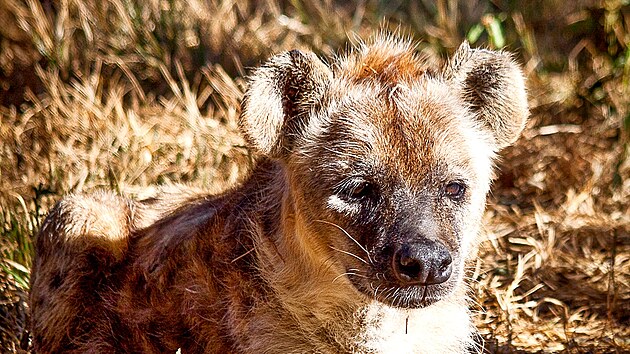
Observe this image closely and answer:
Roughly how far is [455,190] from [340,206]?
0.35 metres

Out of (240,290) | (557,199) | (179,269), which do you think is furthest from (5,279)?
(557,199)

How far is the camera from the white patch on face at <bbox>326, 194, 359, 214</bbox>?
9.98 feet

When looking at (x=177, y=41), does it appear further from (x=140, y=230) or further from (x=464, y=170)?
(x=464, y=170)

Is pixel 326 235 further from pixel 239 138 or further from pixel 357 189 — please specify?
pixel 239 138

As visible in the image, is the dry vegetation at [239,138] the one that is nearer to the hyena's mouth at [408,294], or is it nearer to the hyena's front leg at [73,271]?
the hyena's front leg at [73,271]

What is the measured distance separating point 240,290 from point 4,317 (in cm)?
129

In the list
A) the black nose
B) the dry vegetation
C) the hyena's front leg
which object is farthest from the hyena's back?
the black nose

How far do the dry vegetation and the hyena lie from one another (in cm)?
53

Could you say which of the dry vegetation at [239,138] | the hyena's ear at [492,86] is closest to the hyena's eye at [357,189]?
the hyena's ear at [492,86]

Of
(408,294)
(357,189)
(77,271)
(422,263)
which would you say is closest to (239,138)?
(77,271)

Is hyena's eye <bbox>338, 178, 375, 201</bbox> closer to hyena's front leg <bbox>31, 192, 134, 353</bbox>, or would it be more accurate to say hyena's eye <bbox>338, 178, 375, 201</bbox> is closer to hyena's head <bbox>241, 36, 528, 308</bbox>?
hyena's head <bbox>241, 36, 528, 308</bbox>

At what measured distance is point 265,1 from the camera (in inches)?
278

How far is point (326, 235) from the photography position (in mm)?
3113

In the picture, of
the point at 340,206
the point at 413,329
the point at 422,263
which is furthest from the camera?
the point at 413,329
